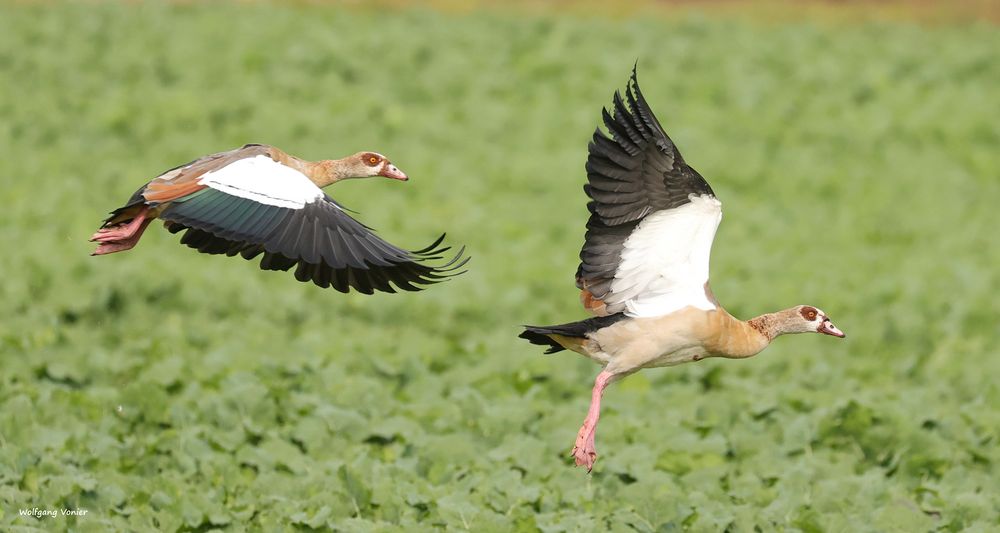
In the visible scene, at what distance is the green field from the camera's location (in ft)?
30.0

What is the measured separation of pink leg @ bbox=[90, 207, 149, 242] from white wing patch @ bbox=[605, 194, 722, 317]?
2.73m

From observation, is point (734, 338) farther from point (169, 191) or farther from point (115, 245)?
point (115, 245)

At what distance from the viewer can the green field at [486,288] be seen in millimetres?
9148

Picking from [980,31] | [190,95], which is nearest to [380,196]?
[190,95]

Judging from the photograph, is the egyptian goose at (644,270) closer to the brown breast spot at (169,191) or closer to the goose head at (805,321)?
the goose head at (805,321)

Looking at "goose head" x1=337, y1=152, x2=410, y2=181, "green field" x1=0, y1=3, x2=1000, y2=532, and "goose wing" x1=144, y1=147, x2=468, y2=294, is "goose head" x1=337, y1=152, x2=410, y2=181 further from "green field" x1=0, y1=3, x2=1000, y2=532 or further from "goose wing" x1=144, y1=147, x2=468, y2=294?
"green field" x1=0, y1=3, x2=1000, y2=532

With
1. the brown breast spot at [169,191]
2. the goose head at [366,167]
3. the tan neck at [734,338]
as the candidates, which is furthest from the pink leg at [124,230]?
the tan neck at [734,338]

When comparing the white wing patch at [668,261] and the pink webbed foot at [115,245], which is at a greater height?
the white wing patch at [668,261]

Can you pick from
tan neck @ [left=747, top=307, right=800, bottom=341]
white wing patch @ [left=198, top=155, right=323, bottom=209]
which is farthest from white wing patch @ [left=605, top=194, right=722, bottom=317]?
white wing patch @ [left=198, top=155, right=323, bottom=209]

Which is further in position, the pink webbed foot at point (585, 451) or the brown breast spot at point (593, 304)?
the brown breast spot at point (593, 304)

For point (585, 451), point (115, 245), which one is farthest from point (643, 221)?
point (115, 245)

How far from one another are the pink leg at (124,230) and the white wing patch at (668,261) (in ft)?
8.96

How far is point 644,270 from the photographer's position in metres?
8.26

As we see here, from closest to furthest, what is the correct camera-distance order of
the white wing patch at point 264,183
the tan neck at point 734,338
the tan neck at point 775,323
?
1. the white wing patch at point 264,183
2. the tan neck at point 734,338
3. the tan neck at point 775,323
